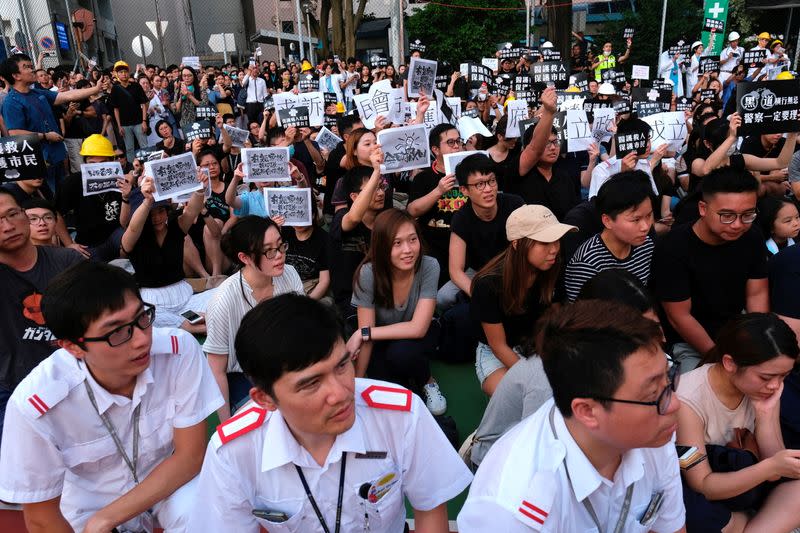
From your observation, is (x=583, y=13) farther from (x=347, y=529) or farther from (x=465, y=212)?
(x=347, y=529)

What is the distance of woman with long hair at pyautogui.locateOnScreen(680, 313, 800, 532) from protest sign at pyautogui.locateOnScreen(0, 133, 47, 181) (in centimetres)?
467

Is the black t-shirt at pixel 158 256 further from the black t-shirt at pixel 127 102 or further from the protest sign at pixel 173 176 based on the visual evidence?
the black t-shirt at pixel 127 102

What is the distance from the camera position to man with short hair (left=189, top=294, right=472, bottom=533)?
1452 millimetres

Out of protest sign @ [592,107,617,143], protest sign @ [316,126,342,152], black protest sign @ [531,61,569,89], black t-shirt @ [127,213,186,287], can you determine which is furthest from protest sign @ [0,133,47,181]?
black protest sign @ [531,61,569,89]

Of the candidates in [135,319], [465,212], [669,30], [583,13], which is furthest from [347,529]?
[583,13]

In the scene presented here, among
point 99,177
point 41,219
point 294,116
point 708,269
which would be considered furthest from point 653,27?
point 41,219

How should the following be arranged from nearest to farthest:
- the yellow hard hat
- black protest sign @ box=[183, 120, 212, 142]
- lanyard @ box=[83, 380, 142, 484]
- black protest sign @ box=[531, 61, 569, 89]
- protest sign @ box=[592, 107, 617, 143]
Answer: lanyard @ box=[83, 380, 142, 484] → the yellow hard hat → protest sign @ box=[592, 107, 617, 143] → black protest sign @ box=[183, 120, 212, 142] → black protest sign @ box=[531, 61, 569, 89]

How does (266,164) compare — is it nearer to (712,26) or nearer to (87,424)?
(87,424)

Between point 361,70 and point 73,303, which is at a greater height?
point 361,70

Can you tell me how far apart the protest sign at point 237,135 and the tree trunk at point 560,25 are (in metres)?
8.26

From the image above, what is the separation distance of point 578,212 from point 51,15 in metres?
24.0

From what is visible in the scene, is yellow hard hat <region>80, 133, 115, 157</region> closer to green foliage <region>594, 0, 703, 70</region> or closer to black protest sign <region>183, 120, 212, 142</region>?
black protest sign <region>183, 120, 212, 142</region>

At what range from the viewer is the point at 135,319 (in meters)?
1.80

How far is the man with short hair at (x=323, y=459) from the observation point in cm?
145
